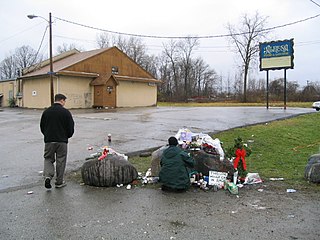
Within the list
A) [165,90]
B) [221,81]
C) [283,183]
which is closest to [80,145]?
[283,183]

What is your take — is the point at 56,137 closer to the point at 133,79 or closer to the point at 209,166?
the point at 209,166

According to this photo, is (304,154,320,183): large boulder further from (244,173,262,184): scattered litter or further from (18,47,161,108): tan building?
(18,47,161,108): tan building

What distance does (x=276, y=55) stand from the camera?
27.7 meters

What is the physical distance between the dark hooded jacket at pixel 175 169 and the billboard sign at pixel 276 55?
24.0 m

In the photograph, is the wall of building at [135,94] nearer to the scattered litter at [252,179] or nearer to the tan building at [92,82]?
the tan building at [92,82]

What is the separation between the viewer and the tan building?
33938mm

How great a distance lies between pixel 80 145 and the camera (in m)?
10.8

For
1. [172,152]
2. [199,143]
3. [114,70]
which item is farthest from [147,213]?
[114,70]

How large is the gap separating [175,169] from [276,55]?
24877 mm

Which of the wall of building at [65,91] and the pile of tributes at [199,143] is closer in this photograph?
the pile of tributes at [199,143]

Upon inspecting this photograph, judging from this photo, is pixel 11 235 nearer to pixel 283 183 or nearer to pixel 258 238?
pixel 258 238

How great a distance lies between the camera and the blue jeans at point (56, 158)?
623 centimetres

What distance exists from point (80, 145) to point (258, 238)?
7.91m

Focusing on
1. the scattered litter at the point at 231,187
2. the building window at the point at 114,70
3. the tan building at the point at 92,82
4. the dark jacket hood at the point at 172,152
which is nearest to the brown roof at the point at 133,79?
the tan building at the point at 92,82
